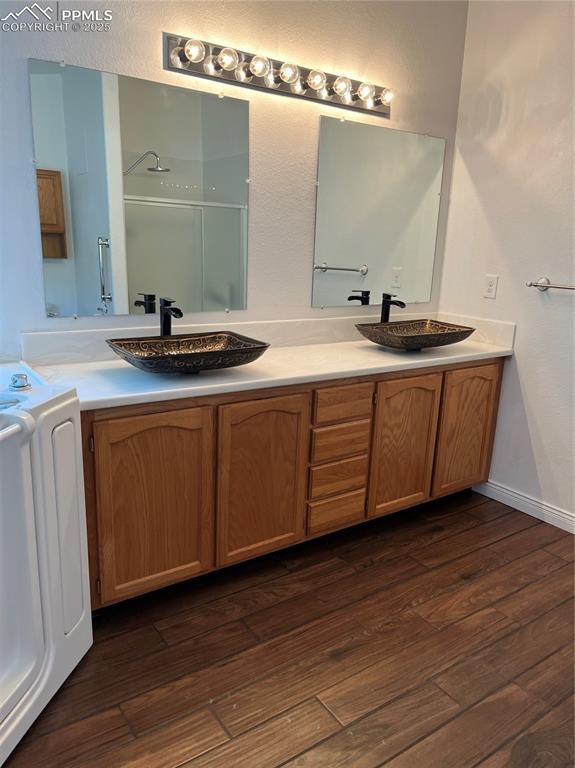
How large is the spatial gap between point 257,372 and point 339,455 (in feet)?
1.62

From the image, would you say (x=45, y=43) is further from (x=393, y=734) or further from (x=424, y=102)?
(x=393, y=734)

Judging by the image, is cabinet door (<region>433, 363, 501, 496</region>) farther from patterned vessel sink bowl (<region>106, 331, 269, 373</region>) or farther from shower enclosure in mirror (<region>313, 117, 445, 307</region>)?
patterned vessel sink bowl (<region>106, 331, 269, 373</region>)

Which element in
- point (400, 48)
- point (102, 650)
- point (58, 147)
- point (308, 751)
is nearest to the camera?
point (308, 751)

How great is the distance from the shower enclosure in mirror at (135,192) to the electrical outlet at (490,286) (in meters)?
1.29

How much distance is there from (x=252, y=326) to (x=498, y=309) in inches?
50.2

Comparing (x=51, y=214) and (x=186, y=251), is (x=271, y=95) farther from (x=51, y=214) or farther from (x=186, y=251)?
(x=51, y=214)

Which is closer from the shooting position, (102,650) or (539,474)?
(102,650)

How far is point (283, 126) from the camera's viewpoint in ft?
7.86

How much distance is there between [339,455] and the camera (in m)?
2.26

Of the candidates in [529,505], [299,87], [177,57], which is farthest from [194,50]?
[529,505]

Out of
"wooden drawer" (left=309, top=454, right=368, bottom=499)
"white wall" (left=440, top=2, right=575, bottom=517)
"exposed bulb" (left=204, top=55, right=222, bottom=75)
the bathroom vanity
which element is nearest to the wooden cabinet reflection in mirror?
the bathroom vanity

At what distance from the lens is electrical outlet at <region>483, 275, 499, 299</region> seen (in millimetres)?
2832

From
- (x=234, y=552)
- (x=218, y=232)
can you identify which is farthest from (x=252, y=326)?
(x=234, y=552)

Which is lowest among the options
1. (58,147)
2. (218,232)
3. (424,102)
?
(218,232)
